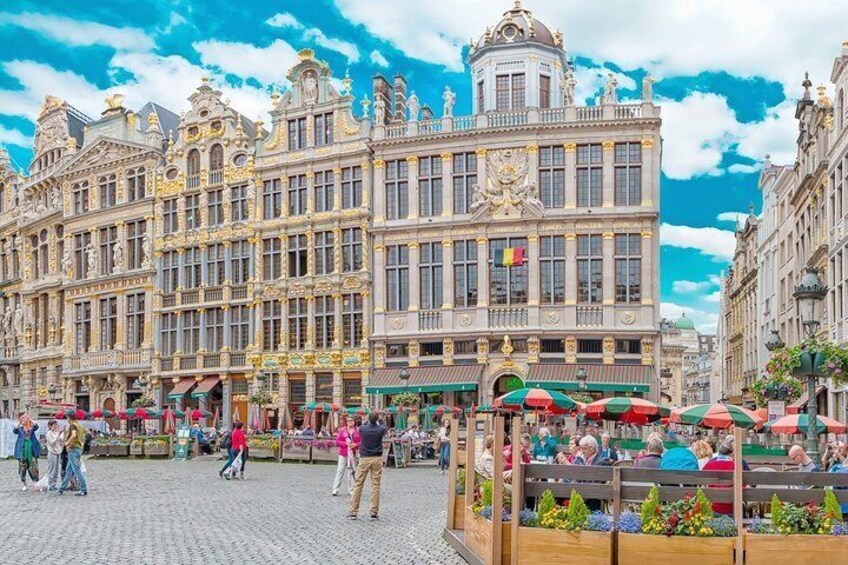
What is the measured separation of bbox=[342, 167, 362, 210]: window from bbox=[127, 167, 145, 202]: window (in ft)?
42.0

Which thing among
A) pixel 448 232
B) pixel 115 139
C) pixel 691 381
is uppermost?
pixel 115 139

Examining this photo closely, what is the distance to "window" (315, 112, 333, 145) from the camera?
48938mm

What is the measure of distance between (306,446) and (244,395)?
54.7 ft

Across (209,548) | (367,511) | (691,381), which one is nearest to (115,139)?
(367,511)

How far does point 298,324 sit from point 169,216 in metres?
10.1

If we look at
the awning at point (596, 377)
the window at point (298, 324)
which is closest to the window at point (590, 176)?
the awning at point (596, 377)

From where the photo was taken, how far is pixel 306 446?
3450 cm

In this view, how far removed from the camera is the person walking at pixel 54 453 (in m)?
22.8

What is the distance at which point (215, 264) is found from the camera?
52094 millimetres

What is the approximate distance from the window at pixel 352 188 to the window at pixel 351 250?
45.2 inches

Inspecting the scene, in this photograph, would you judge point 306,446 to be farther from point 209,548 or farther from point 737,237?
point 737,237

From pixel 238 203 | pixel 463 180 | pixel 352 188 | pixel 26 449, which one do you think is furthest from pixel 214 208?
pixel 26 449

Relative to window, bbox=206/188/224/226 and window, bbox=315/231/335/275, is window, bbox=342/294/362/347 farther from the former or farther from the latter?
window, bbox=206/188/224/226

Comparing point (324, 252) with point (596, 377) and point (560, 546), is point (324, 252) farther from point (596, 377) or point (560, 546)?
point (560, 546)
